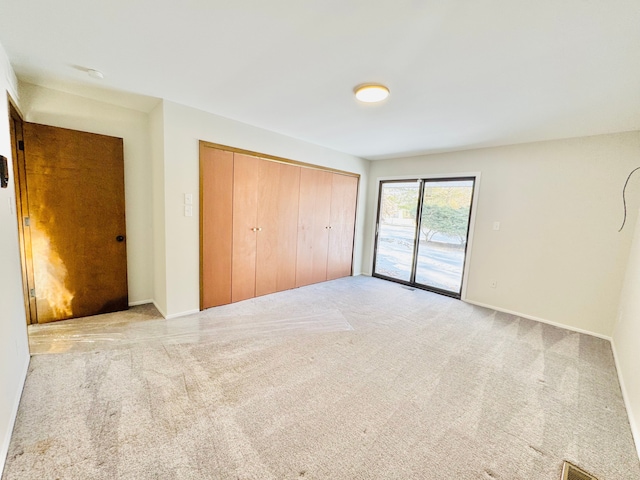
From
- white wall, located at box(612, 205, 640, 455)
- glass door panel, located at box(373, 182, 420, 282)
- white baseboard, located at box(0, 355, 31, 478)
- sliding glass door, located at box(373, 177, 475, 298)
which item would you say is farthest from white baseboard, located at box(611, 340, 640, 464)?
white baseboard, located at box(0, 355, 31, 478)

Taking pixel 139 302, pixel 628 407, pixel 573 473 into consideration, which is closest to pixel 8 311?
pixel 139 302

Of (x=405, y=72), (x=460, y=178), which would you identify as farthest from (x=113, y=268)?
(x=460, y=178)

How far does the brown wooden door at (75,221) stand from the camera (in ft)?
8.39

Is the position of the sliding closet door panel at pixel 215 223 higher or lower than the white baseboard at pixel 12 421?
higher

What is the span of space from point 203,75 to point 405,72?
159cm

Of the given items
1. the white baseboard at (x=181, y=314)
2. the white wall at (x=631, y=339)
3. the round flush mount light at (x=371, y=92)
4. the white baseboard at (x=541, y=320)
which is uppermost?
the round flush mount light at (x=371, y=92)

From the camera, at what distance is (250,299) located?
3.68 m

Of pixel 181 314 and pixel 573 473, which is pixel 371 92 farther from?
pixel 181 314

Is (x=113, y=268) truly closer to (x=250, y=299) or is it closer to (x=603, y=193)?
(x=250, y=299)

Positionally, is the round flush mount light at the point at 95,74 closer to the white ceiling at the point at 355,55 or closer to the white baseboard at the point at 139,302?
the white ceiling at the point at 355,55

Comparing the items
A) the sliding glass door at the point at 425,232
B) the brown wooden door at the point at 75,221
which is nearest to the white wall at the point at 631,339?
the sliding glass door at the point at 425,232

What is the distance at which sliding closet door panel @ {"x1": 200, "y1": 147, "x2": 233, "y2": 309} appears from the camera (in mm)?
3066

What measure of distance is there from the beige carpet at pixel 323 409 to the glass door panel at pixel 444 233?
62.8 inches

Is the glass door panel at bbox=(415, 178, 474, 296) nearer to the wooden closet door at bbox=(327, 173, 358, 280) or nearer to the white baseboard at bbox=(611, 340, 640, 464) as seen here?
the wooden closet door at bbox=(327, 173, 358, 280)
